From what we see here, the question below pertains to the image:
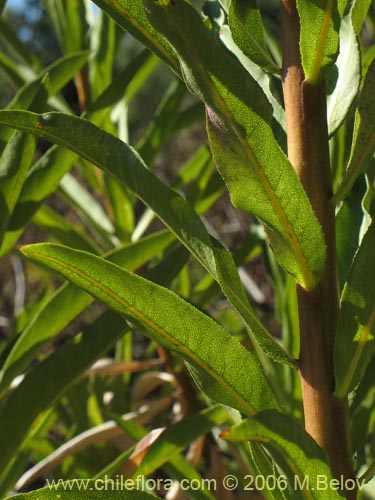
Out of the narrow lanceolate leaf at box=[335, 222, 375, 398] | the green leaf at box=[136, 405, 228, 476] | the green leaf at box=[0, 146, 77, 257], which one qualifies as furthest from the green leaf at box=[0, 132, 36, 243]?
the narrow lanceolate leaf at box=[335, 222, 375, 398]

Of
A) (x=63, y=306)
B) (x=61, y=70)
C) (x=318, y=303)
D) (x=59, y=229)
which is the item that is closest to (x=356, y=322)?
(x=318, y=303)

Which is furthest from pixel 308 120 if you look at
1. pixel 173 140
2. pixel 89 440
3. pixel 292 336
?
pixel 173 140

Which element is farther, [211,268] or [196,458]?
[196,458]

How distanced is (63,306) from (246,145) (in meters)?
0.40

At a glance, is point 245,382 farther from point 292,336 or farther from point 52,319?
point 292,336

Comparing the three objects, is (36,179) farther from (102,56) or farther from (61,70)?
(102,56)

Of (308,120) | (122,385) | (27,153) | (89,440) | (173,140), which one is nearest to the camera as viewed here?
(308,120)

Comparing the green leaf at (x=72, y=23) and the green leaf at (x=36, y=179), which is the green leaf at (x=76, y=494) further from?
the green leaf at (x=72, y=23)

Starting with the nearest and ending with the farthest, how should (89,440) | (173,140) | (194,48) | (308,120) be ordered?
(194,48)
(308,120)
(89,440)
(173,140)

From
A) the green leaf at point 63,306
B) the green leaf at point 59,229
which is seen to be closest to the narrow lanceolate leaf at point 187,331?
the green leaf at point 63,306

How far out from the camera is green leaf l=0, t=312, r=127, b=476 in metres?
0.81

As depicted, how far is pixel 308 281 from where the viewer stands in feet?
1.79

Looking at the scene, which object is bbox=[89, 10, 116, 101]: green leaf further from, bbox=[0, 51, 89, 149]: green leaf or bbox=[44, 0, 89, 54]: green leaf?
bbox=[0, 51, 89, 149]: green leaf

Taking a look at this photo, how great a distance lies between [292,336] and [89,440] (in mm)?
302
